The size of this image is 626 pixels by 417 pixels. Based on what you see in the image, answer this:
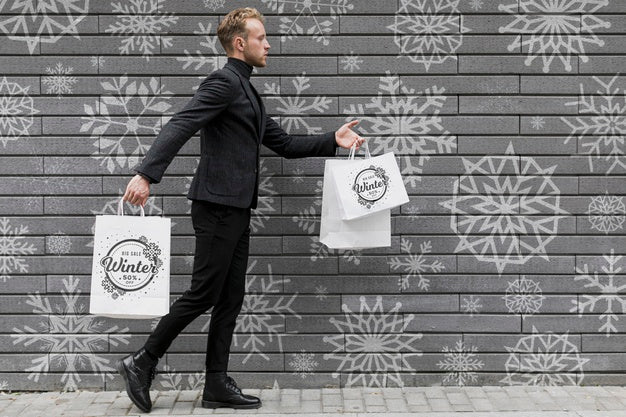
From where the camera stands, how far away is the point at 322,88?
17.8 feet

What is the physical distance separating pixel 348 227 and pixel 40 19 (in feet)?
8.07

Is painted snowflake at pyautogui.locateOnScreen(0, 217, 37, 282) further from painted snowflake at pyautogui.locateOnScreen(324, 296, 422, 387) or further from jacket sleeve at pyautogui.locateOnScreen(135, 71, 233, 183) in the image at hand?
painted snowflake at pyautogui.locateOnScreen(324, 296, 422, 387)

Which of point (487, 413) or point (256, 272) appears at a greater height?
point (256, 272)

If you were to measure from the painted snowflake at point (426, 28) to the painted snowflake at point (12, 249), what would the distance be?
A: 9.18ft

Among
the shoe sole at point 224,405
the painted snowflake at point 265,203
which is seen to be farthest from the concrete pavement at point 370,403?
the painted snowflake at point 265,203

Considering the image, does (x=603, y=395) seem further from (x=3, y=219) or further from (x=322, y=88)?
(x=3, y=219)

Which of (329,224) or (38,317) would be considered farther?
(38,317)

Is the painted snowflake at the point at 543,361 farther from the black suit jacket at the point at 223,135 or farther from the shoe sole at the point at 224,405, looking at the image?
the black suit jacket at the point at 223,135

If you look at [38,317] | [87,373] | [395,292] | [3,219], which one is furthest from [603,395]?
[3,219]

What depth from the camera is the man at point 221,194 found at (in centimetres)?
484

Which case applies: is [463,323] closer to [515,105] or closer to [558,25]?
[515,105]

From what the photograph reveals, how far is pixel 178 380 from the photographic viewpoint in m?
5.48

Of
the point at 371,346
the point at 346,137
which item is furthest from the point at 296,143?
the point at 371,346

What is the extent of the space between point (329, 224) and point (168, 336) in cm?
119
